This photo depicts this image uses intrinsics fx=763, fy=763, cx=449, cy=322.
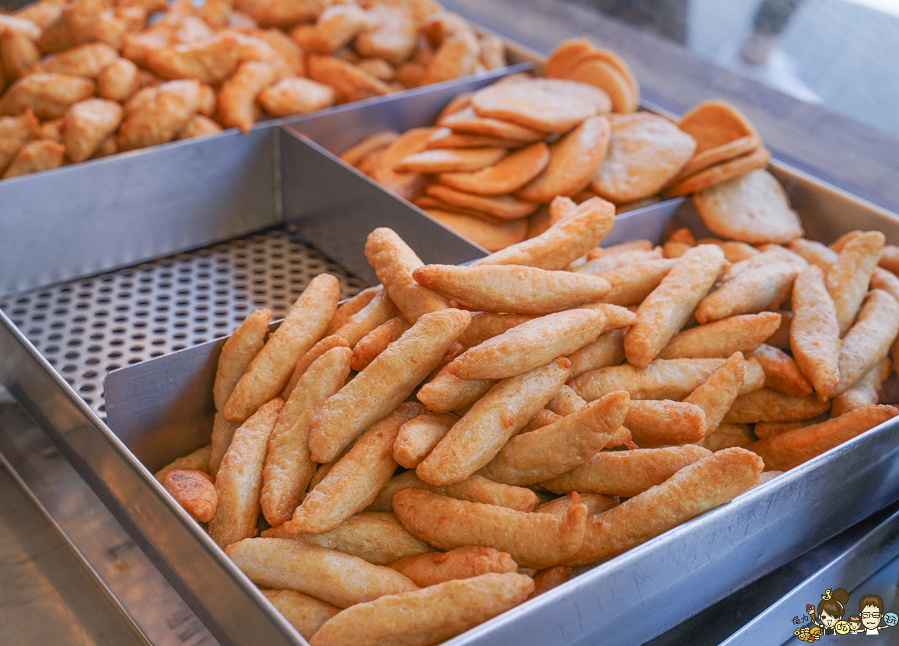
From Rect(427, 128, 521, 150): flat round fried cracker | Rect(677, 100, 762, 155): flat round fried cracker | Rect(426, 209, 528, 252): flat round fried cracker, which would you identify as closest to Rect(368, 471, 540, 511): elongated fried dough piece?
Rect(426, 209, 528, 252): flat round fried cracker

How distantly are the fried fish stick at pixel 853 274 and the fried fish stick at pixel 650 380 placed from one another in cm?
43

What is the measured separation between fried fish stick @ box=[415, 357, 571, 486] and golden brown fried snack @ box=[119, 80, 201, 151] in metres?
1.61

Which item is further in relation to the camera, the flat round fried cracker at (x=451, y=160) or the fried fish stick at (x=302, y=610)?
the flat round fried cracker at (x=451, y=160)

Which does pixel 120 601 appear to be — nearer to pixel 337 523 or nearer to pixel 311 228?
pixel 337 523

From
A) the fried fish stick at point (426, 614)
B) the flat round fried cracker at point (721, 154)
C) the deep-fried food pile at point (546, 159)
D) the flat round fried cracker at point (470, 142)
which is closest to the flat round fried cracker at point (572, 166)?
the deep-fried food pile at point (546, 159)

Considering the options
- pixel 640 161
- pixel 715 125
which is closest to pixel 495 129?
pixel 640 161

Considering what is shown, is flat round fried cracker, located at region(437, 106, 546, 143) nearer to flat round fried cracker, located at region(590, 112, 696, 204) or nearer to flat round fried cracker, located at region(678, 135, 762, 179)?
flat round fried cracker, located at region(590, 112, 696, 204)

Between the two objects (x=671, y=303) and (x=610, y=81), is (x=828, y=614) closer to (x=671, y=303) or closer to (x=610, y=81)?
(x=671, y=303)

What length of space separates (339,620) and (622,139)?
68.3 inches

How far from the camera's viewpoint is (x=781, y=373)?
1.50 metres

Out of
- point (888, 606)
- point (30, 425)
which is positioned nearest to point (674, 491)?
point (888, 606)

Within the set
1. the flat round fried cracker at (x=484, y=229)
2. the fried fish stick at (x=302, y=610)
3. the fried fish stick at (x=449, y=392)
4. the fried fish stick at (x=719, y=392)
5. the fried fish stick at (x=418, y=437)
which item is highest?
the fried fish stick at (x=719, y=392)

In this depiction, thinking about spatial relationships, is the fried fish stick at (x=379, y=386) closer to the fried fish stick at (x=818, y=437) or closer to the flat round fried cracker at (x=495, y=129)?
the fried fish stick at (x=818, y=437)

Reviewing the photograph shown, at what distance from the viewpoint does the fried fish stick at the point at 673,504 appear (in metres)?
1.14
